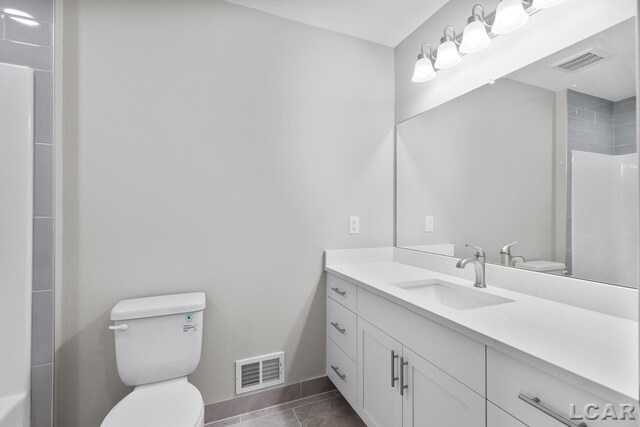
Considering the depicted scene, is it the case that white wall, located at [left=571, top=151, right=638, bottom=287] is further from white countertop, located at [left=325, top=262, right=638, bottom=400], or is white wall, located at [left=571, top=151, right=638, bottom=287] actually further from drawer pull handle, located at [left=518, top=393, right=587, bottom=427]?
drawer pull handle, located at [left=518, top=393, right=587, bottom=427]

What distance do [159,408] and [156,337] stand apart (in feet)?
0.98

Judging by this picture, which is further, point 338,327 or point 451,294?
point 338,327

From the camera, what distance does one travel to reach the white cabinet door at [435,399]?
904 mm

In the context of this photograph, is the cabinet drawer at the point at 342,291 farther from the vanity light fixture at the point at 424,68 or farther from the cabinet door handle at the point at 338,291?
the vanity light fixture at the point at 424,68

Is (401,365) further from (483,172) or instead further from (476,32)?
(476,32)

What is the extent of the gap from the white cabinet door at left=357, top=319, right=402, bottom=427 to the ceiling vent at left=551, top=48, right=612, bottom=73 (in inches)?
49.3

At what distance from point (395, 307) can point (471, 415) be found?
0.43 m

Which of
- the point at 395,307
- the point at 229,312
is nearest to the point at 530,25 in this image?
the point at 395,307

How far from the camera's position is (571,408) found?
26.2 inches

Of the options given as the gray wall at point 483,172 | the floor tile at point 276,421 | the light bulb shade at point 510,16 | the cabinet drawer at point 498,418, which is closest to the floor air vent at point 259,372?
the floor tile at point 276,421

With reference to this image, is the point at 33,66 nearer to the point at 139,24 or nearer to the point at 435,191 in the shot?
the point at 139,24

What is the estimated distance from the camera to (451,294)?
1.48 meters

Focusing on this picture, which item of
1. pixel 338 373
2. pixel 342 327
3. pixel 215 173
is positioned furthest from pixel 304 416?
pixel 215 173

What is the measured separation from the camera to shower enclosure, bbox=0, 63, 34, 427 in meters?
1.25
